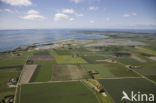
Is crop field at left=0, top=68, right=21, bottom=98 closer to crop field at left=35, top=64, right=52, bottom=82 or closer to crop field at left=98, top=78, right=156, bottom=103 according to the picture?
crop field at left=35, top=64, right=52, bottom=82

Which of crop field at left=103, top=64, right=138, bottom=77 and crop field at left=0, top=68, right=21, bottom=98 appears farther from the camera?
crop field at left=103, top=64, right=138, bottom=77

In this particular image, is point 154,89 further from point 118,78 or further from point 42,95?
point 42,95

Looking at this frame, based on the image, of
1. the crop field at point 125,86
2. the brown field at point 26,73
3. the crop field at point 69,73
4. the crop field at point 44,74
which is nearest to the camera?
the crop field at point 125,86

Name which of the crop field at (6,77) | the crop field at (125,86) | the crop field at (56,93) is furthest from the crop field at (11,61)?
the crop field at (125,86)

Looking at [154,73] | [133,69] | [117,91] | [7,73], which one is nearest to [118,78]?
[117,91]

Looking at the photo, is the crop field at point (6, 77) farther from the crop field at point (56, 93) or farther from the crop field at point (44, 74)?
the crop field at point (44, 74)

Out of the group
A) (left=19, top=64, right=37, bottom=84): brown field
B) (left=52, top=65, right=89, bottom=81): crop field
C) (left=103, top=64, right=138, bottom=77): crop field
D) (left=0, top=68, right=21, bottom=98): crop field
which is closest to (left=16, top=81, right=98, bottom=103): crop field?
(left=0, top=68, right=21, bottom=98): crop field

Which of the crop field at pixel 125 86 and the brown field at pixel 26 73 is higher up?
the brown field at pixel 26 73

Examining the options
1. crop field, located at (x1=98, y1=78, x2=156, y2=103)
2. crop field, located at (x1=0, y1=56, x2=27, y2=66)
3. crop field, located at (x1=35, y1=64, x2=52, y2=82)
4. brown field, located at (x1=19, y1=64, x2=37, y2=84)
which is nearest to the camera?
crop field, located at (x1=98, y1=78, x2=156, y2=103)
